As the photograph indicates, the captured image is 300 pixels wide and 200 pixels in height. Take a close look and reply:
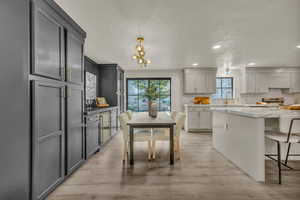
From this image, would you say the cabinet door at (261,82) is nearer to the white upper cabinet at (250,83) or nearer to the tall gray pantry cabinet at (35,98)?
the white upper cabinet at (250,83)

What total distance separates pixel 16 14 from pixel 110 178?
220 cm

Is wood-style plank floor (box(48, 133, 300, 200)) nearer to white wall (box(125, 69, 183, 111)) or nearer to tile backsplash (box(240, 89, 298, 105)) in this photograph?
white wall (box(125, 69, 183, 111))

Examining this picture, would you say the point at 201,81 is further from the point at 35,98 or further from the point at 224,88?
the point at 35,98

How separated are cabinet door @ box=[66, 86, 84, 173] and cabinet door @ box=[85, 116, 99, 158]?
206mm

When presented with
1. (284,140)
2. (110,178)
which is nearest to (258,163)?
(284,140)

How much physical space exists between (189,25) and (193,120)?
389cm

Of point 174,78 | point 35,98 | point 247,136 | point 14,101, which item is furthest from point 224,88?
point 14,101

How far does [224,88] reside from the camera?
270 inches

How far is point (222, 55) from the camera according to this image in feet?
15.4

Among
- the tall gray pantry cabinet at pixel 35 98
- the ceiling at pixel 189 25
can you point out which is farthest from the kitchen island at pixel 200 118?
the tall gray pantry cabinet at pixel 35 98

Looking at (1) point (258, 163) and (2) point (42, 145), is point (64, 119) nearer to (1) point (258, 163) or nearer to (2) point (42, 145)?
(2) point (42, 145)

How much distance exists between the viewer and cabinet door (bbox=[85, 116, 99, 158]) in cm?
312

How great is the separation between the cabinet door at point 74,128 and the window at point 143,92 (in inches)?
160

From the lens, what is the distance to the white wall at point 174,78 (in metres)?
6.75
